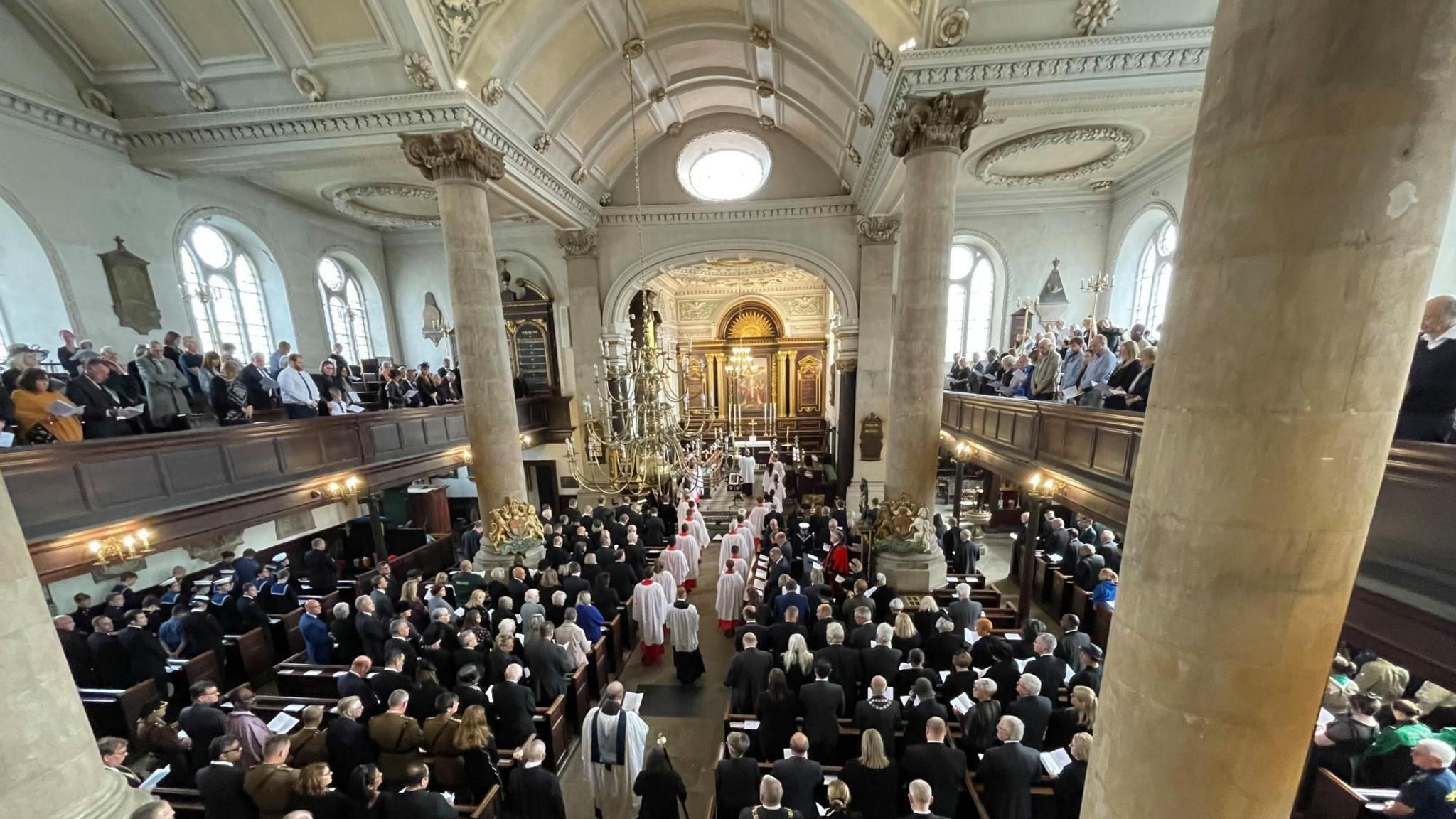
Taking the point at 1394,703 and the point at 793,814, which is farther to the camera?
the point at 1394,703

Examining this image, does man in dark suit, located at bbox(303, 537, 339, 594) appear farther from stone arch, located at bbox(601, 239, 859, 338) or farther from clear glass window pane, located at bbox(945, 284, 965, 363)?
→ clear glass window pane, located at bbox(945, 284, 965, 363)

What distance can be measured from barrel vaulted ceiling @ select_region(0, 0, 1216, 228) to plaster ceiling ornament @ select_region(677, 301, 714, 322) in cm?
947

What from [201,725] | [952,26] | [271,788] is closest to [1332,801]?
[271,788]

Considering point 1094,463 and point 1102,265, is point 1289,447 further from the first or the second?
point 1102,265

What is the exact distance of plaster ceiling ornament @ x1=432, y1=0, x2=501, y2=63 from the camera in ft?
21.1

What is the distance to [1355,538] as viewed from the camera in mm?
1426

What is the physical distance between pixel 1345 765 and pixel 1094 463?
2729 mm

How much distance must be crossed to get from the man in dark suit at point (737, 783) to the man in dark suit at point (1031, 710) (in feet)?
6.92

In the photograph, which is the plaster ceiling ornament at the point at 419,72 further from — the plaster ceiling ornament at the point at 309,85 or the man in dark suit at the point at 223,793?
the man in dark suit at the point at 223,793

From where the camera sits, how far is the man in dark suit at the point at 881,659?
465 cm

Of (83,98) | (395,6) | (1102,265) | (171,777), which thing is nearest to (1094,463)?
(1102,265)

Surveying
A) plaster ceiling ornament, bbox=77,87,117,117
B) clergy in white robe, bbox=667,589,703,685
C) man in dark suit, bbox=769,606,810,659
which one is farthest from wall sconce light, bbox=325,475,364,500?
man in dark suit, bbox=769,606,810,659

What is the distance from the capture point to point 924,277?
21.0 feet

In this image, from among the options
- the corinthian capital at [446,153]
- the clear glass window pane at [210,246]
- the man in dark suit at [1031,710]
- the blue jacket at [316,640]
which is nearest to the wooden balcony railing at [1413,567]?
the man in dark suit at [1031,710]
